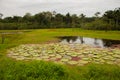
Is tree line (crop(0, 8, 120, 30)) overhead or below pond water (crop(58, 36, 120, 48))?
overhead

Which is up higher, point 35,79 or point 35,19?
point 35,19

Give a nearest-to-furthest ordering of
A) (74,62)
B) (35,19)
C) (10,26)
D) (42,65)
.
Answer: (42,65) → (74,62) → (10,26) → (35,19)

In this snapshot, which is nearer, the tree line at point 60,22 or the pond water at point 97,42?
the pond water at point 97,42

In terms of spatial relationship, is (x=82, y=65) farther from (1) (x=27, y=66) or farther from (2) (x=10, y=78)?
(2) (x=10, y=78)

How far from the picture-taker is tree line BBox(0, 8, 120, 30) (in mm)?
42325

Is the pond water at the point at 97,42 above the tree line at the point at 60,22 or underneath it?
underneath

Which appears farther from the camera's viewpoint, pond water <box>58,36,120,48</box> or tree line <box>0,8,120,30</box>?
tree line <box>0,8,120,30</box>

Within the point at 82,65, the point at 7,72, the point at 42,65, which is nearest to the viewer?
the point at 7,72

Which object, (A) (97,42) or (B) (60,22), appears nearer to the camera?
(A) (97,42)

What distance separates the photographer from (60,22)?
6159 centimetres

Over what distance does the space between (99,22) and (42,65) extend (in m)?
36.1

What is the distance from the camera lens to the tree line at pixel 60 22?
4233 cm

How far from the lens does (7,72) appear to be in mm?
7141

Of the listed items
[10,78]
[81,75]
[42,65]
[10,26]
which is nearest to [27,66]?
[42,65]
